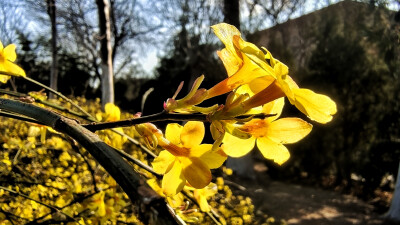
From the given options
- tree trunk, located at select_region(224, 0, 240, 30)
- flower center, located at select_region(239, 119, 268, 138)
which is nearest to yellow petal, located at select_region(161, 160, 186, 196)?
flower center, located at select_region(239, 119, 268, 138)

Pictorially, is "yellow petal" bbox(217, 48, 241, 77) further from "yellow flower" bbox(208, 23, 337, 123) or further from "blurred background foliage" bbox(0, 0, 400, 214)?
"blurred background foliage" bbox(0, 0, 400, 214)

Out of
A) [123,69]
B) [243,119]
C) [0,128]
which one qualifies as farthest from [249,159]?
[123,69]

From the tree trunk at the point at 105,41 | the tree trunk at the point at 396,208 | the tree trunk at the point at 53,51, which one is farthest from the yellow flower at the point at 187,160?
the tree trunk at the point at 53,51

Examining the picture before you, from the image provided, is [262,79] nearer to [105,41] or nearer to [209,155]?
[209,155]

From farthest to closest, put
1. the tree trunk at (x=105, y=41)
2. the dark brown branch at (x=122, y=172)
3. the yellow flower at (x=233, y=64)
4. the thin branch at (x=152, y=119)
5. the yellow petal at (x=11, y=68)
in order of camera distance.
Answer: the tree trunk at (x=105, y=41) → the yellow petal at (x=11, y=68) → the yellow flower at (x=233, y=64) → the thin branch at (x=152, y=119) → the dark brown branch at (x=122, y=172)

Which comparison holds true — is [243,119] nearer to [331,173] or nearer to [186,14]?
[331,173]

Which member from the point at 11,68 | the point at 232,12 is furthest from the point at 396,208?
the point at 11,68

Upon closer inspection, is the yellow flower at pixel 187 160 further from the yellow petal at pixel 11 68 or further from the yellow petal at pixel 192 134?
the yellow petal at pixel 11 68
